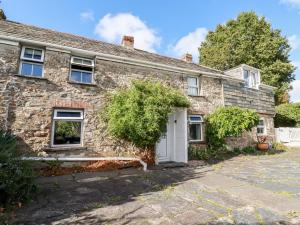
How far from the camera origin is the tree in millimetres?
28047

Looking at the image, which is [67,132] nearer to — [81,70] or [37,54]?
[81,70]

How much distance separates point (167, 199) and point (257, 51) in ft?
96.0

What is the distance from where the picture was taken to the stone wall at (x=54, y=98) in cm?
817

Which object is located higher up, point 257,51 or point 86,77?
point 257,51

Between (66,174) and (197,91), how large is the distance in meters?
8.88

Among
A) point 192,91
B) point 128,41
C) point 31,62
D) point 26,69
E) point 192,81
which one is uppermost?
point 128,41

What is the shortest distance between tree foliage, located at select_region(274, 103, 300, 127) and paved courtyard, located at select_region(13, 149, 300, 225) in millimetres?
15208

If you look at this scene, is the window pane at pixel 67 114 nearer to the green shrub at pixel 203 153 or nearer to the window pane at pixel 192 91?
the green shrub at pixel 203 153

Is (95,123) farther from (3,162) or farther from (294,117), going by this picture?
(294,117)

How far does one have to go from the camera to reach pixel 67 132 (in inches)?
356

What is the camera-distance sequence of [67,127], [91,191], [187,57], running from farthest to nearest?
1. [187,57]
2. [67,127]
3. [91,191]

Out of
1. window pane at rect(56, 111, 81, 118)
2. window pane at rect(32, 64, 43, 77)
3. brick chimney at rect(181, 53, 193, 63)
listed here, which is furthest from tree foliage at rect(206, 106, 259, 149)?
window pane at rect(32, 64, 43, 77)

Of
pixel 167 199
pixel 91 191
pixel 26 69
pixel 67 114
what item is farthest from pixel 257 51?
pixel 91 191

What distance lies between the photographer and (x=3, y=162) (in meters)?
5.14
